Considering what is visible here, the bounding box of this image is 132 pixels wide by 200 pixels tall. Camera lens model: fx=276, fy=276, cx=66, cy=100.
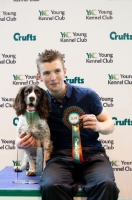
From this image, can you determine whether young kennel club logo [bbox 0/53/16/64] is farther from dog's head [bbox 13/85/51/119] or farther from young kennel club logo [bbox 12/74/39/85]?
dog's head [bbox 13/85/51/119]

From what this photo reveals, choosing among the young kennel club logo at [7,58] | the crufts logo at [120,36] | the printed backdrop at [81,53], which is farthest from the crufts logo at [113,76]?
the young kennel club logo at [7,58]

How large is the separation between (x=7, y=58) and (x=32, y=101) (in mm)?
1225

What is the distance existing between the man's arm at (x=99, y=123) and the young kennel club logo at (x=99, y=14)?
4.15 feet

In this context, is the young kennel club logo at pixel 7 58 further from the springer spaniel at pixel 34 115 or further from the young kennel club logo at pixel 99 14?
the springer spaniel at pixel 34 115

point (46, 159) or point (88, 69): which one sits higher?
point (88, 69)

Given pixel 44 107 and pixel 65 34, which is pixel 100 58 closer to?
pixel 65 34

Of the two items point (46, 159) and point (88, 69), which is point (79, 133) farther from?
point (88, 69)

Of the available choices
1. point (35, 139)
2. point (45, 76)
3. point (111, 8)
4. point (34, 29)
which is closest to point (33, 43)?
point (34, 29)

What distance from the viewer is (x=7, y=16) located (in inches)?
111

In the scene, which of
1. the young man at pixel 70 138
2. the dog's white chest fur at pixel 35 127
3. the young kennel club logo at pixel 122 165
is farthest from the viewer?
the young kennel club logo at pixel 122 165

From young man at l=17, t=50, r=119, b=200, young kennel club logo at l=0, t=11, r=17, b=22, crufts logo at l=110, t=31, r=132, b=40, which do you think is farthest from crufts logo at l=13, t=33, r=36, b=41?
young man at l=17, t=50, r=119, b=200

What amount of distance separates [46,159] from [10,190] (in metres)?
0.33

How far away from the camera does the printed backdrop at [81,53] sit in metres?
2.74

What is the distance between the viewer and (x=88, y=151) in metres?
1.81
